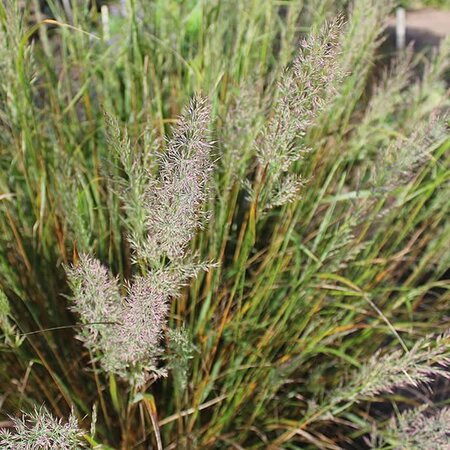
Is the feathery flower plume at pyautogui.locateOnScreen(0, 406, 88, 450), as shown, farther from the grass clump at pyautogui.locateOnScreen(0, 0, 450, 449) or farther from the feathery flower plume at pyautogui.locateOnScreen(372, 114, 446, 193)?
the feathery flower plume at pyautogui.locateOnScreen(372, 114, 446, 193)

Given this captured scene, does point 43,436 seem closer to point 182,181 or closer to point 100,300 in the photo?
point 100,300

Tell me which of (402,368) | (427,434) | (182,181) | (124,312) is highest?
(182,181)

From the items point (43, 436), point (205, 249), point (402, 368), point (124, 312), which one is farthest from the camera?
point (205, 249)

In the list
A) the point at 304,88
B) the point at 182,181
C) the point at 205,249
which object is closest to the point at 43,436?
the point at 182,181

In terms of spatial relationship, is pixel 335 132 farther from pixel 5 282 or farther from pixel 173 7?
pixel 5 282

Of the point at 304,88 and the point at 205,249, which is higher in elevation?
the point at 304,88

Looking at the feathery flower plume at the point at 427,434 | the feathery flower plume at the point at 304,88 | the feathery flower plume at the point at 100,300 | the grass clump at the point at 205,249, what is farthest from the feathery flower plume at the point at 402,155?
the feathery flower plume at the point at 100,300

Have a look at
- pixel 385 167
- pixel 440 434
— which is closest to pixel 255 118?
pixel 385 167

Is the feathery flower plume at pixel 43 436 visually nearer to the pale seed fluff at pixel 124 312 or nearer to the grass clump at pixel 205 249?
the grass clump at pixel 205 249
